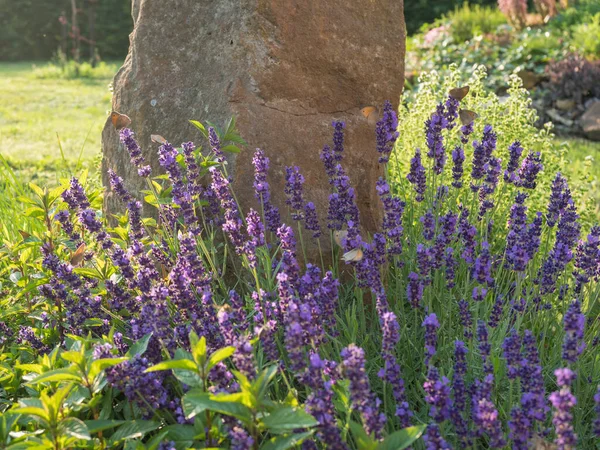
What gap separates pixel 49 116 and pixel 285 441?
882cm

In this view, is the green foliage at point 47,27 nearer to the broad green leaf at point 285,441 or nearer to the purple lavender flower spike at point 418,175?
the purple lavender flower spike at point 418,175

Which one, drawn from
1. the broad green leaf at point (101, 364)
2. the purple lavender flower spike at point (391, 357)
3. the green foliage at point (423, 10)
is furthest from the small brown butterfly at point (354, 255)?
the green foliage at point (423, 10)

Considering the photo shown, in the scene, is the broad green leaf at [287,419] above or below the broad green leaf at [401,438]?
above

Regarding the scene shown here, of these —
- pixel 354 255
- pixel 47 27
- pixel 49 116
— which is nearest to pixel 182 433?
pixel 354 255

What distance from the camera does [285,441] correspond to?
1.70 m

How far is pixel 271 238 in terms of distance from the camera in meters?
3.19

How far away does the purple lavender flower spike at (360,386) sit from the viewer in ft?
5.19

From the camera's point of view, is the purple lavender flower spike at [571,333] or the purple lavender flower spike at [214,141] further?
the purple lavender flower spike at [214,141]

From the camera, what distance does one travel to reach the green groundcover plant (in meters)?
1.71

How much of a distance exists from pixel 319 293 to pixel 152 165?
164cm

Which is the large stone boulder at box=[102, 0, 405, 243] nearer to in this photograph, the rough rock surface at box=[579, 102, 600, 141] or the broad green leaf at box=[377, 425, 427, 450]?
the broad green leaf at box=[377, 425, 427, 450]

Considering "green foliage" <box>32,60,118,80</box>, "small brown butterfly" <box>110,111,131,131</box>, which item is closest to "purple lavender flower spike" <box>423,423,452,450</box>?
"small brown butterfly" <box>110,111,131,131</box>

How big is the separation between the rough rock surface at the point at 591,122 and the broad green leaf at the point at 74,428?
7.70 metres

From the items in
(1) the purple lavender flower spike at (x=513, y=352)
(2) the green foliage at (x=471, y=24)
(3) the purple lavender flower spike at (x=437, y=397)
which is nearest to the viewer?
(3) the purple lavender flower spike at (x=437, y=397)
